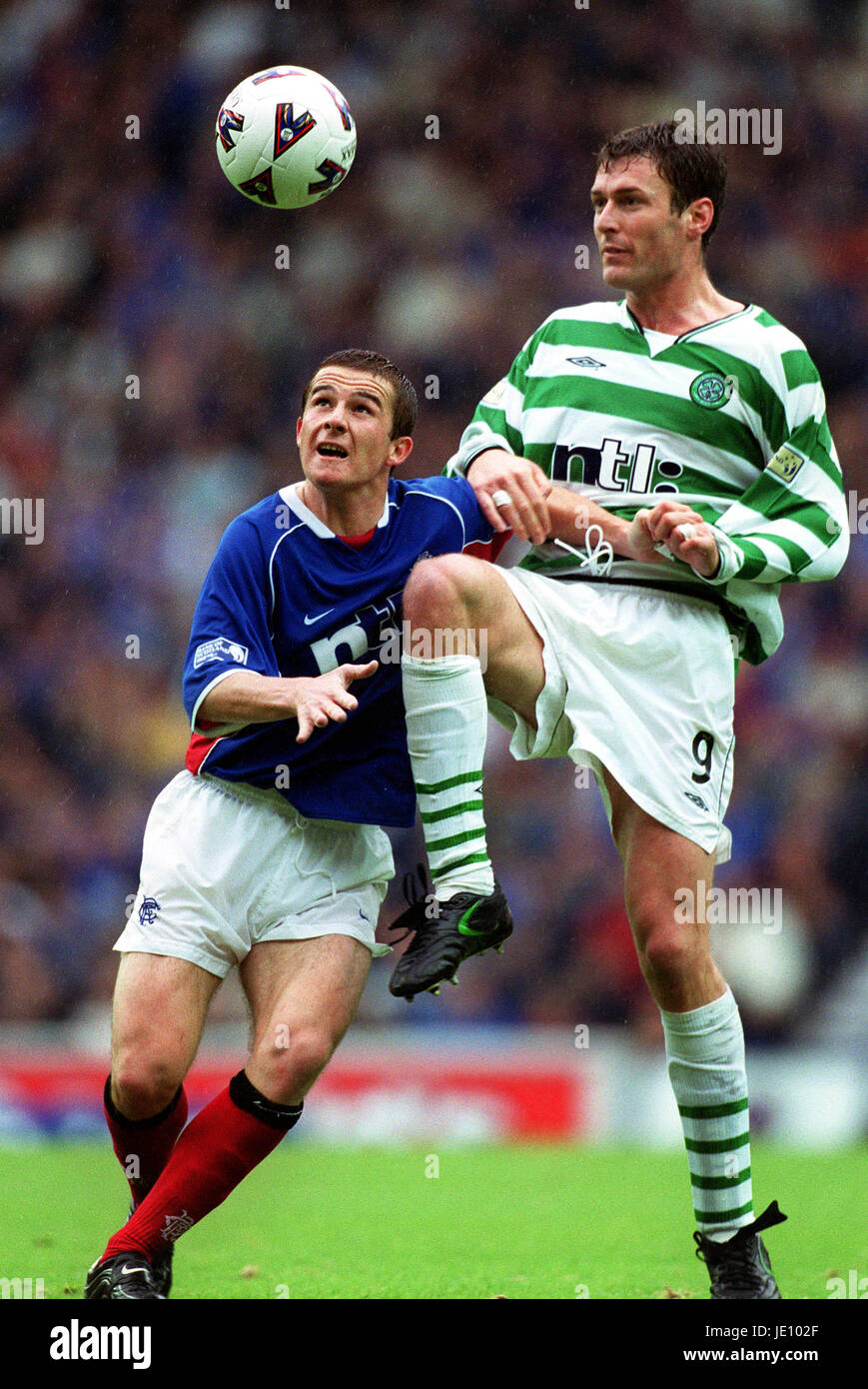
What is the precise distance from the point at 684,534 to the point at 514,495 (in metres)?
0.44

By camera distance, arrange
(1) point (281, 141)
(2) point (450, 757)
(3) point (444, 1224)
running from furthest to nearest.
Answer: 1. (3) point (444, 1224)
2. (1) point (281, 141)
3. (2) point (450, 757)

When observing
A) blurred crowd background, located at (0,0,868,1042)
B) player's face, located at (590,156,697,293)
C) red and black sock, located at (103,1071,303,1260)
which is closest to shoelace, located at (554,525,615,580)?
player's face, located at (590,156,697,293)

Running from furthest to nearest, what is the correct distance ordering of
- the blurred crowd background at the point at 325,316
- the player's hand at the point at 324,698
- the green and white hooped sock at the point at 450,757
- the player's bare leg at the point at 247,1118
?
the blurred crowd background at the point at 325,316, the green and white hooped sock at the point at 450,757, the player's bare leg at the point at 247,1118, the player's hand at the point at 324,698

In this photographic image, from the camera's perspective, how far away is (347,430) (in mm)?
4172

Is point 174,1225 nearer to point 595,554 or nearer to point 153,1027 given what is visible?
point 153,1027

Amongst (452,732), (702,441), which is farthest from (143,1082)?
(702,441)

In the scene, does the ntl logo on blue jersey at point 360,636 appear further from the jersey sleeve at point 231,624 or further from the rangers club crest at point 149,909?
the rangers club crest at point 149,909

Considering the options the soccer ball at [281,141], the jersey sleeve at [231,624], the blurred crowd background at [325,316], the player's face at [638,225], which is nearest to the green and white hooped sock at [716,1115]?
the jersey sleeve at [231,624]

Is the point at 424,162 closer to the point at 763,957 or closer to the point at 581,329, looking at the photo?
the point at 763,957

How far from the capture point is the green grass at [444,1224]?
467 centimetres

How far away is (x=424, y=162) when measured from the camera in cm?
1320

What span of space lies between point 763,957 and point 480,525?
245 inches

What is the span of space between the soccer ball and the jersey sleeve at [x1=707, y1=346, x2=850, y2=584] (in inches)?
55.4

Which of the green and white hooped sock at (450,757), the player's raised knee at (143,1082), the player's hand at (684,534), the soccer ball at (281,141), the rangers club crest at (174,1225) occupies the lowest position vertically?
the rangers club crest at (174,1225)
